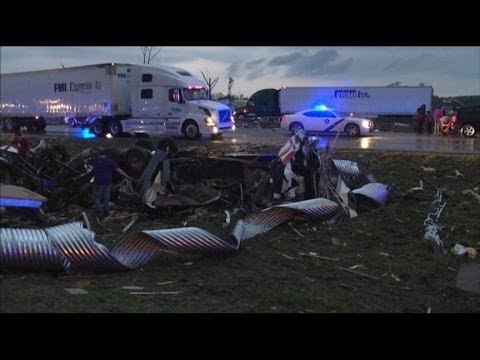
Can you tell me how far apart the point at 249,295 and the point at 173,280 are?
1030 millimetres

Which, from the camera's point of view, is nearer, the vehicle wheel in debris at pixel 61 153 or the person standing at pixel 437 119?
the vehicle wheel in debris at pixel 61 153

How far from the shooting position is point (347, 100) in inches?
1725

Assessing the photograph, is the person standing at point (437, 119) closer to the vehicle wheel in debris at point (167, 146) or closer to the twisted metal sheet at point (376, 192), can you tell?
the twisted metal sheet at point (376, 192)

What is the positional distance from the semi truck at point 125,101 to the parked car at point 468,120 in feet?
36.9

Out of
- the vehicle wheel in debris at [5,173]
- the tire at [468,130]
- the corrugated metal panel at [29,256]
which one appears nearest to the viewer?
the corrugated metal panel at [29,256]

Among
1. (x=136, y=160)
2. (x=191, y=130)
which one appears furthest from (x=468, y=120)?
(x=136, y=160)

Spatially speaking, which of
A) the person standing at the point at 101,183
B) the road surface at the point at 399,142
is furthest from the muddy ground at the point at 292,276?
the road surface at the point at 399,142

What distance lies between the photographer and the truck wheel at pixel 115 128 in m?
27.6

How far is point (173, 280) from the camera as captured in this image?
646 cm

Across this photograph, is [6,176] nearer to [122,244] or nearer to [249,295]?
[122,244]

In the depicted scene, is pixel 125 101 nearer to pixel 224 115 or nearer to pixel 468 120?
pixel 224 115

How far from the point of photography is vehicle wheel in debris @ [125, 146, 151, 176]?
12.0m

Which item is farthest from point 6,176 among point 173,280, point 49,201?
point 173,280

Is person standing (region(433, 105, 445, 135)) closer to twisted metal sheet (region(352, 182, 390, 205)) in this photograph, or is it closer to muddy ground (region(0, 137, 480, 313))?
twisted metal sheet (region(352, 182, 390, 205))
